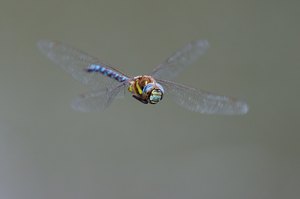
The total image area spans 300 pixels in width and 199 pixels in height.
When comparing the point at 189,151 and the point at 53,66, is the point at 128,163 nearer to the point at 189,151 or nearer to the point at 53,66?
the point at 189,151

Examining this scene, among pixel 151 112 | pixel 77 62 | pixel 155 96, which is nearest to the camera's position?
pixel 155 96

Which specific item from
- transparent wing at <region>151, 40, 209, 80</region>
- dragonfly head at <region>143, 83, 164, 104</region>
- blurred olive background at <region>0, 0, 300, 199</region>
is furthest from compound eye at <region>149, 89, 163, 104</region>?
blurred olive background at <region>0, 0, 300, 199</region>

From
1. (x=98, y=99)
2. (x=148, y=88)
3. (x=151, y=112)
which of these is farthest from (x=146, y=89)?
(x=151, y=112)

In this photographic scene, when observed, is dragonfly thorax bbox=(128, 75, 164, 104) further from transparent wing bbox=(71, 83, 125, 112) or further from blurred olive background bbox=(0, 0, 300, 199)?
blurred olive background bbox=(0, 0, 300, 199)

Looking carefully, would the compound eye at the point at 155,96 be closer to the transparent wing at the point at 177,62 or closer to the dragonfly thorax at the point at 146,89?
the dragonfly thorax at the point at 146,89

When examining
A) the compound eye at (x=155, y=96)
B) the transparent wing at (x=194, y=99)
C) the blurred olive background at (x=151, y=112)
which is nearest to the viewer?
the compound eye at (x=155, y=96)

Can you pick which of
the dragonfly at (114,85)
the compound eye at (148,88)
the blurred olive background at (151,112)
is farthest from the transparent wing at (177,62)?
the blurred olive background at (151,112)

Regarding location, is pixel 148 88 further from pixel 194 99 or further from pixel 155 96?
pixel 194 99
